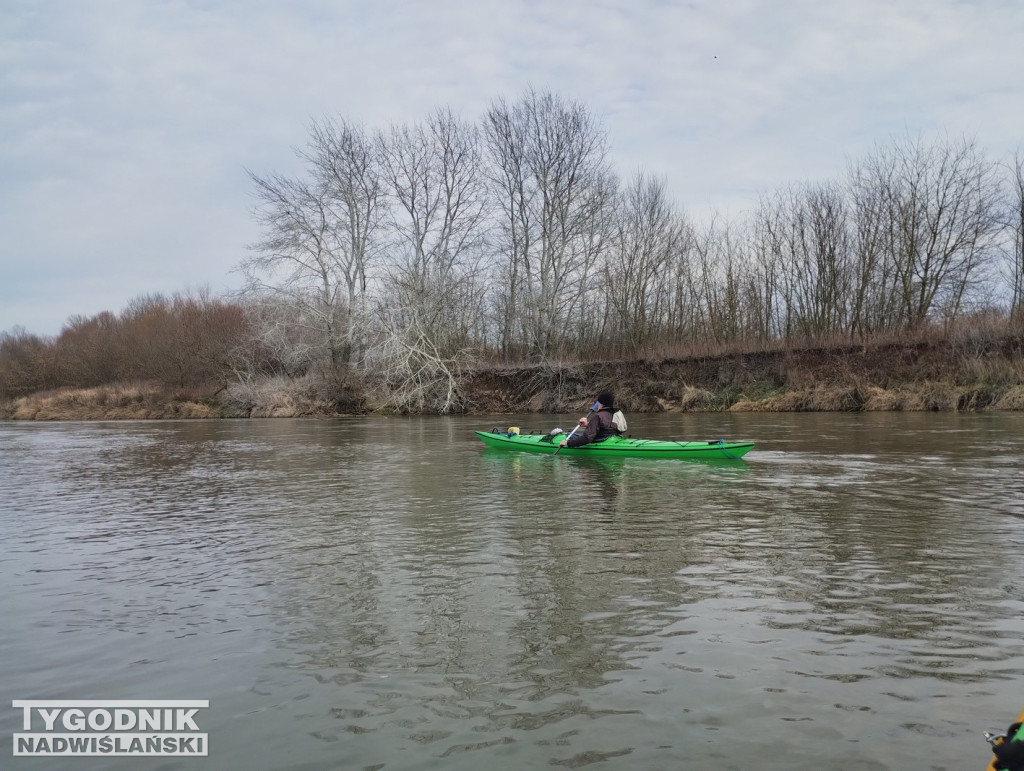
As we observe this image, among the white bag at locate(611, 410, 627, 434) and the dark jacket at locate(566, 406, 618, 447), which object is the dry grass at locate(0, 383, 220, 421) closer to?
the dark jacket at locate(566, 406, 618, 447)

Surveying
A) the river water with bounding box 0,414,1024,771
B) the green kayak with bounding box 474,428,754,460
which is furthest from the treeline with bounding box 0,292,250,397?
the river water with bounding box 0,414,1024,771

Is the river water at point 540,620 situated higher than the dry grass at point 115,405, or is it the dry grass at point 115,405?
the dry grass at point 115,405

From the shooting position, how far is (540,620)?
4961 mm

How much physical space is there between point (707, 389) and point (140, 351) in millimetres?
37451

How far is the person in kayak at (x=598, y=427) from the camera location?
46.8 feet

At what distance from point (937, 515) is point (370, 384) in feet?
97.5

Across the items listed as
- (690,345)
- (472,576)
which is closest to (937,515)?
(472,576)

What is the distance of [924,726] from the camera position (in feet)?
11.1

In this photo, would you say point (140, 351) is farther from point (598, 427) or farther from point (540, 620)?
point (540, 620)

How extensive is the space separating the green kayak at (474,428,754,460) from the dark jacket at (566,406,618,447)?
13 centimetres

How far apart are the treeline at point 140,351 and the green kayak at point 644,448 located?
1031 inches

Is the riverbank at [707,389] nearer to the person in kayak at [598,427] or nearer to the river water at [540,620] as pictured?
the person in kayak at [598,427]

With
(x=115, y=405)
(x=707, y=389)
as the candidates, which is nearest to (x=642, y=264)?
(x=707, y=389)

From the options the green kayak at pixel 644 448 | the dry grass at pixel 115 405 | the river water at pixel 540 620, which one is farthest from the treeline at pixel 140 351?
the river water at pixel 540 620
